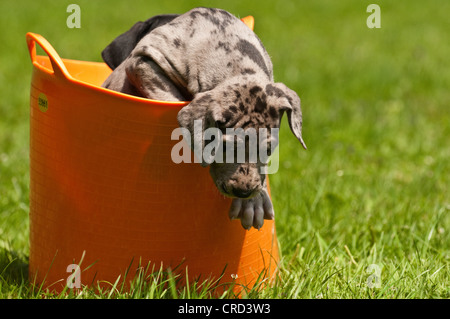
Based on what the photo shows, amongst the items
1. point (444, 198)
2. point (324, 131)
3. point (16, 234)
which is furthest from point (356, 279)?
point (324, 131)

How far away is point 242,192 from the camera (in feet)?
7.84

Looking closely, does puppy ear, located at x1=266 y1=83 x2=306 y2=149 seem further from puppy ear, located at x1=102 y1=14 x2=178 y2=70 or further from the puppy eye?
puppy ear, located at x1=102 y1=14 x2=178 y2=70

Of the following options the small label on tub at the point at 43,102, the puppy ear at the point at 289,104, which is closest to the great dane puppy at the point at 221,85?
the puppy ear at the point at 289,104

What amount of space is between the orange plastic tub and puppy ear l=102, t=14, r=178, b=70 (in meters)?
0.86

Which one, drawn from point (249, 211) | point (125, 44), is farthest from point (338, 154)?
point (249, 211)

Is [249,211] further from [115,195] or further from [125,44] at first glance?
[125,44]

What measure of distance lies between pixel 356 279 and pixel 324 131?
2508 mm

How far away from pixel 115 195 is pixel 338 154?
8.47 ft

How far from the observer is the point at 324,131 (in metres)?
5.21

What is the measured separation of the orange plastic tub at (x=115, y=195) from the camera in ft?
8.15

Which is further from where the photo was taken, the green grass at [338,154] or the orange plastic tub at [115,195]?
the green grass at [338,154]

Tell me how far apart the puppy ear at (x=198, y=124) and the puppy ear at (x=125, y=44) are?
1303 millimetres

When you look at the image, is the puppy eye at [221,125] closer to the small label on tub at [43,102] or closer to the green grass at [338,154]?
the green grass at [338,154]
